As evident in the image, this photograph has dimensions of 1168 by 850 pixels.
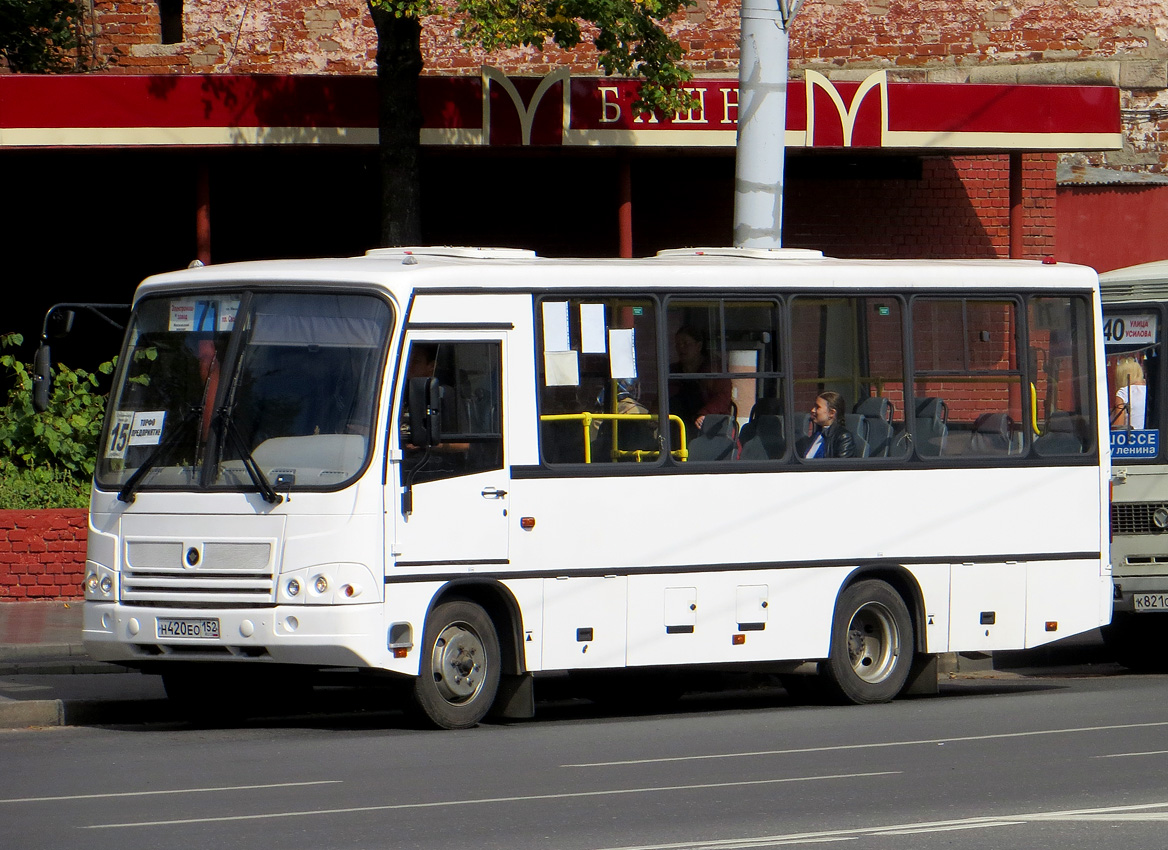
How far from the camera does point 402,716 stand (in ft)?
39.2

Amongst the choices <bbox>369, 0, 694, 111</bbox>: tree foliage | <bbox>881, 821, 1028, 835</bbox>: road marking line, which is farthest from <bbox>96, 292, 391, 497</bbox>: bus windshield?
<bbox>369, 0, 694, 111</bbox>: tree foliage

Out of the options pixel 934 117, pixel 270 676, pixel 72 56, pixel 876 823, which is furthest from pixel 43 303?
pixel 876 823

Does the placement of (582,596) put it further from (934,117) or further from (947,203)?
(947,203)

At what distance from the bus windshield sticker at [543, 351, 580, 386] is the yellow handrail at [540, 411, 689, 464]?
0.19 m

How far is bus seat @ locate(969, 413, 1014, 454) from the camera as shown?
1296cm

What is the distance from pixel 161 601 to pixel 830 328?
4.55 meters

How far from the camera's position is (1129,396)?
1495 cm

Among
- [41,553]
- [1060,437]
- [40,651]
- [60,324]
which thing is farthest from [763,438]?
[41,553]

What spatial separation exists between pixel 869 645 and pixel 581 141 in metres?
9.09

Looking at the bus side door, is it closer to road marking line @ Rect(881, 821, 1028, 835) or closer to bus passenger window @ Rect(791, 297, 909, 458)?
bus passenger window @ Rect(791, 297, 909, 458)

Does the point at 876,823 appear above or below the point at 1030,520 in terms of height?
below

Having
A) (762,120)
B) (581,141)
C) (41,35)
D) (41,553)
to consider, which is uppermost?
(41,35)

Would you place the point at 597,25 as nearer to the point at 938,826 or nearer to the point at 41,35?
the point at 41,35

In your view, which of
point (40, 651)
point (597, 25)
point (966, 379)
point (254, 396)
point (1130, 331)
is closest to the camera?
point (254, 396)
